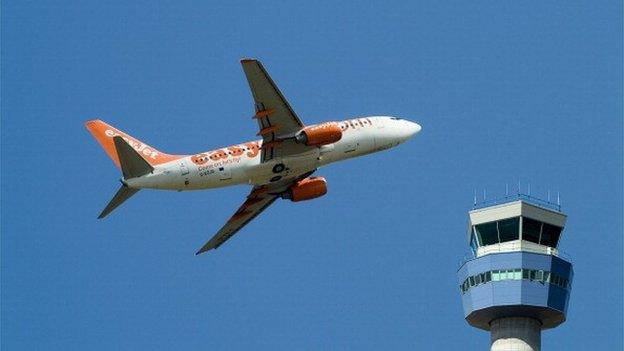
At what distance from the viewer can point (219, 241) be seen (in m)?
146

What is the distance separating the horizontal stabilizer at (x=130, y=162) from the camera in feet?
401

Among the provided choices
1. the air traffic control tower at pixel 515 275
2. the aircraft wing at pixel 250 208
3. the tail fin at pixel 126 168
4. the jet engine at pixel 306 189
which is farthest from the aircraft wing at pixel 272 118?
the air traffic control tower at pixel 515 275

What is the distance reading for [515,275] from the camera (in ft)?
563

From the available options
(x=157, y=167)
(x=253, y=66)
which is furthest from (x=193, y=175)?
(x=253, y=66)

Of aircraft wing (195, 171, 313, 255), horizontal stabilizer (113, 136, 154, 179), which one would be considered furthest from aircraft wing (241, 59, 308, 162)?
horizontal stabilizer (113, 136, 154, 179)

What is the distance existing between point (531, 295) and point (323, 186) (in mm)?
40667

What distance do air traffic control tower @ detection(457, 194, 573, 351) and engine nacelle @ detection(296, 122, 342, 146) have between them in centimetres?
4788

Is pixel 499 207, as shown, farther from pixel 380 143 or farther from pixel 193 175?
pixel 193 175

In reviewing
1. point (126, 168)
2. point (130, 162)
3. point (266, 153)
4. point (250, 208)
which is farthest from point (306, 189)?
point (126, 168)

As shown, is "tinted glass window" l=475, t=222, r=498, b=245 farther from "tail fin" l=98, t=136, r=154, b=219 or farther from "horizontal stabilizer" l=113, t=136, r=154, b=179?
"horizontal stabilizer" l=113, t=136, r=154, b=179

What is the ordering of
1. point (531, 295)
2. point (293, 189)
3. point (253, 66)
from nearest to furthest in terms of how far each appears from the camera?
point (253, 66) → point (293, 189) → point (531, 295)

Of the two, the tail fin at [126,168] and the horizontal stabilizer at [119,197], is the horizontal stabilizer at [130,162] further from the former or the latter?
the horizontal stabilizer at [119,197]

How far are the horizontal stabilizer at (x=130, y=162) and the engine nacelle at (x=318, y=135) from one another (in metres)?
13.3

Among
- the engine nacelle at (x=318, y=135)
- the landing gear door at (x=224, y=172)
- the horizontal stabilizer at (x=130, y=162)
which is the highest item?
the engine nacelle at (x=318, y=135)
